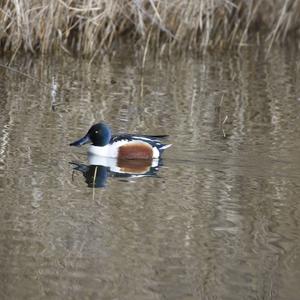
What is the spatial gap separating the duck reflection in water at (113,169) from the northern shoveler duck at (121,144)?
0.04 meters

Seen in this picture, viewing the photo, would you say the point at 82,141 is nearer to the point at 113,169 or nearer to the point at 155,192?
the point at 113,169

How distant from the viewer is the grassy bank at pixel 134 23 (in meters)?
10.5

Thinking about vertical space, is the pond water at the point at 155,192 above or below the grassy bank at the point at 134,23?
below

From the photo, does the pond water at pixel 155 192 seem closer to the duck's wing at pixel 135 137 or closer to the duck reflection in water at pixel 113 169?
the duck reflection in water at pixel 113 169

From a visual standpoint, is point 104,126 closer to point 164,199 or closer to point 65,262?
point 164,199

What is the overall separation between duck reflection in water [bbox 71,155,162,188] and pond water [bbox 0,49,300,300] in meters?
0.04

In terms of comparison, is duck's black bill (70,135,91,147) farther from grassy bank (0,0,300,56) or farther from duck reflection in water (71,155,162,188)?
grassy bank (0,0,300,56)

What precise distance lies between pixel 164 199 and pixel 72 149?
1431mm

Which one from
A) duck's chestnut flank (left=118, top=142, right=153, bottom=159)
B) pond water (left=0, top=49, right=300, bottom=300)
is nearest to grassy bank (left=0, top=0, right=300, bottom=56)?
pond water (left=0, top=49, right=300, bottom=300)

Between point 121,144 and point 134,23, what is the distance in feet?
13.5

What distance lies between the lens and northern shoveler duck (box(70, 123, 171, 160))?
24.3ft

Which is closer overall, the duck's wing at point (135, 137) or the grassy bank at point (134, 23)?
the duck's wing at point (135, 137)

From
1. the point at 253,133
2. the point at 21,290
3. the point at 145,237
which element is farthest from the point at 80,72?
the point at 21,290

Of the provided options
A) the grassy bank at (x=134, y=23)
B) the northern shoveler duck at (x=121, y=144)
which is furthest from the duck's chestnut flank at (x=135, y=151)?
the grassy bank at (x=134, y=23)
